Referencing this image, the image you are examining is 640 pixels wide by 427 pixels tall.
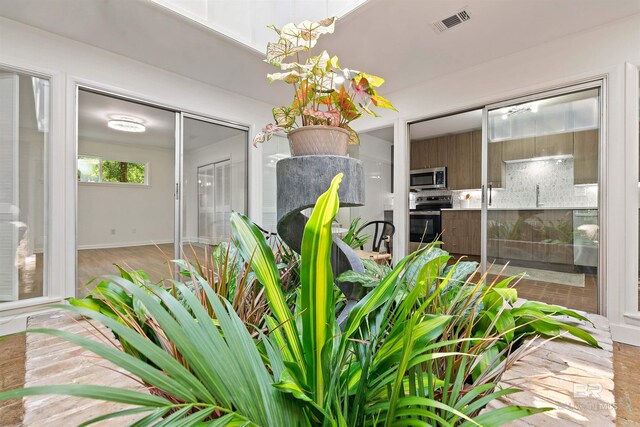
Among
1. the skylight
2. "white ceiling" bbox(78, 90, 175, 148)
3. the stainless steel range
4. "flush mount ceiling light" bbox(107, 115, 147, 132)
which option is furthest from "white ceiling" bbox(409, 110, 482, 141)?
"flush mount ceiling light" bbox(107, 115, 147, 132)

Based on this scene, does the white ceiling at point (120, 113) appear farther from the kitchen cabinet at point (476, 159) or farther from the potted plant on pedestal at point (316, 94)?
the kitchen cabinet at point (476, 159)

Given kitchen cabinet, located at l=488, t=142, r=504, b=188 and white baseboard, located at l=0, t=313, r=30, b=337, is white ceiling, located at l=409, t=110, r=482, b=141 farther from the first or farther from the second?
white baseboard, located at l=0, t=313, r=30, b=337

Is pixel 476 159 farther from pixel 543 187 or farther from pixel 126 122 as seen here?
pixel 126 122

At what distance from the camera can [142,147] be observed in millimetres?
6965

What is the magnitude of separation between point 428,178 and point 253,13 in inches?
184

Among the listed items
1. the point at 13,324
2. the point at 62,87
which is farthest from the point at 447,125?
the point at 13,324

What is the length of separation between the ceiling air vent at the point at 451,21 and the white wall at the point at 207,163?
8.55 ft

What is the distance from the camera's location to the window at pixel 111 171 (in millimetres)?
6316

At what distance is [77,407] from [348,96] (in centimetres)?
120

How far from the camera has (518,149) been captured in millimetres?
2877

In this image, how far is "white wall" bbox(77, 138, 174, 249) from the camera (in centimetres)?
638

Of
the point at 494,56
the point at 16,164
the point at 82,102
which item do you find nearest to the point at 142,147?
the point at 82,102

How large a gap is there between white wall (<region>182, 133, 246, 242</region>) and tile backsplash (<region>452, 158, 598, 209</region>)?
9.93 feet

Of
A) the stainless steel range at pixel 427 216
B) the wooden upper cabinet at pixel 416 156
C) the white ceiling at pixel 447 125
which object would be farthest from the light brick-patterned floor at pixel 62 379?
the wooden upper cabinet at pixel 416 156
